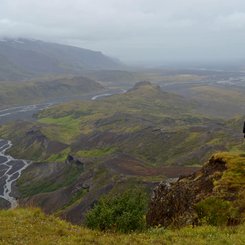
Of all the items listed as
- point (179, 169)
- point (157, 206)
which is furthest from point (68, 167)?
point (157, 206)

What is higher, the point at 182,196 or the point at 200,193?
the point at 200,193

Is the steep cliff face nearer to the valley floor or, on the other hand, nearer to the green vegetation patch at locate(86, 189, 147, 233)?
the green vegetation patch at locate(86, 189, 147, 233)

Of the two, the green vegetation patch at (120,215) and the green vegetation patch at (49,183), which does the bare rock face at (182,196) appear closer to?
the green vegetation patch at (120,215)

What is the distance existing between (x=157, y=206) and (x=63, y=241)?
13822 mm

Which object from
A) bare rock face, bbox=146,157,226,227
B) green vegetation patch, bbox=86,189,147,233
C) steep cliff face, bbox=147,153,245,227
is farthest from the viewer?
bare rock face, bbox=146,157,226,227

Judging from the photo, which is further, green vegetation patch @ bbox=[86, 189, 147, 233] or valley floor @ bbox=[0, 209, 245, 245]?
green vegetation patch @ bbox=[86, 189, 147, 233]

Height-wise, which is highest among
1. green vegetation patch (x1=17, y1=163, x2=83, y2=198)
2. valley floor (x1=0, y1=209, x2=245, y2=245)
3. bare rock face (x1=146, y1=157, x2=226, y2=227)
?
valley floor (x1=0, y1=209, x2=245, y2=245)

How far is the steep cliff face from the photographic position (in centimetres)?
2826

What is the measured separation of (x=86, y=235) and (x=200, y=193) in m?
12.3

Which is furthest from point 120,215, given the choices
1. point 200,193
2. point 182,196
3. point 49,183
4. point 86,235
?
point 49,183

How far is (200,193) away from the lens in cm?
3162

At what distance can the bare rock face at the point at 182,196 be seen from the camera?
29266 millimetres

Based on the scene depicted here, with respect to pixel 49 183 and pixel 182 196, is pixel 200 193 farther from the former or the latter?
pixel 49 183

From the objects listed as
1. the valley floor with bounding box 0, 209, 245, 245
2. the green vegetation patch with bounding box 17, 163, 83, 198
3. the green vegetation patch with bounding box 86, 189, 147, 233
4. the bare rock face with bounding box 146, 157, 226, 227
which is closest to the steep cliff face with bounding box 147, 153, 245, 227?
the bare rock face with bounding box 146, 157, 226, 227
